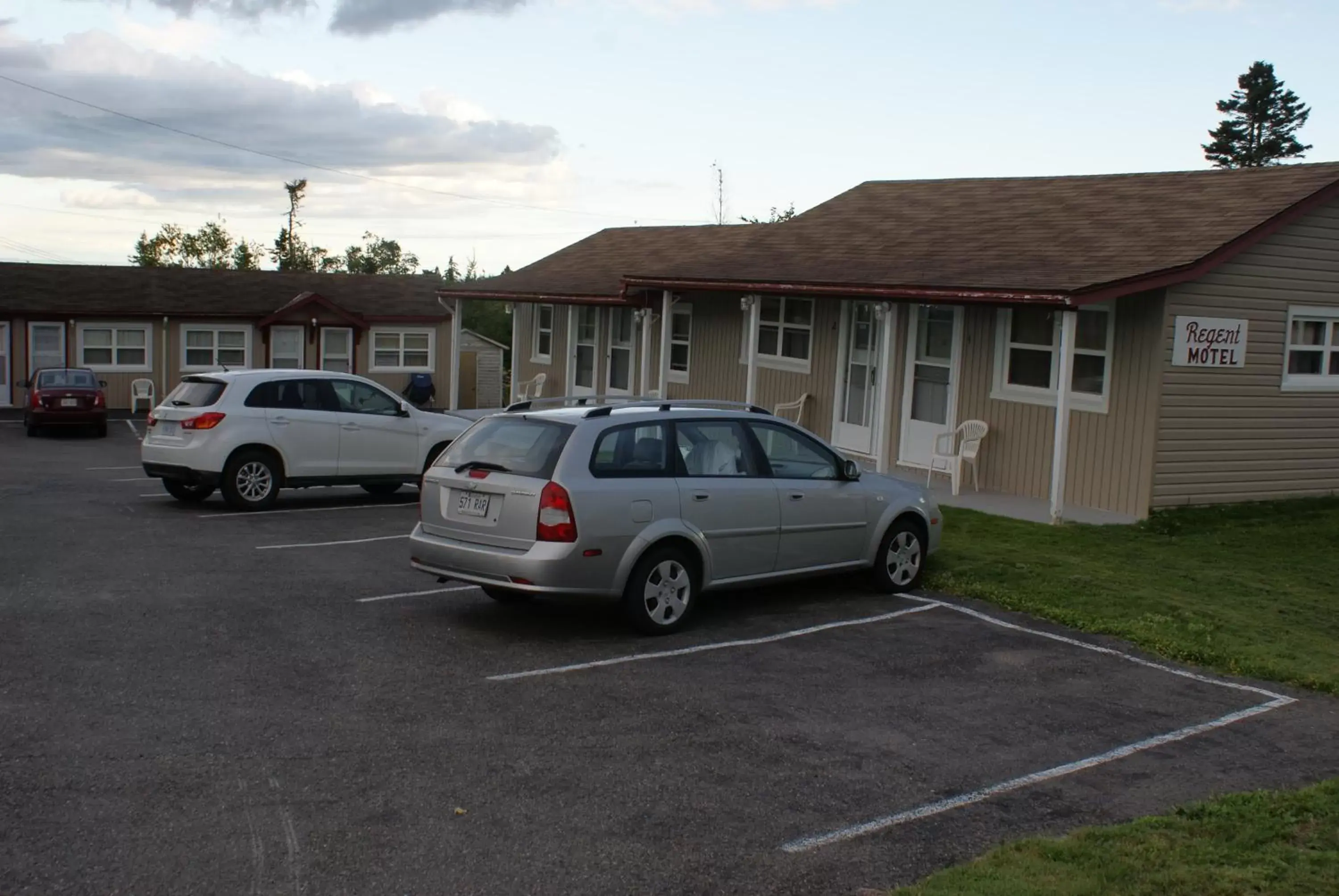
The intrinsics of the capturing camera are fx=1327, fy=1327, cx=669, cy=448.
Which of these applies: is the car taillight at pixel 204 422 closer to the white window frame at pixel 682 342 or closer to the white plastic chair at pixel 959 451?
the white plastic chair at pixel 959 451

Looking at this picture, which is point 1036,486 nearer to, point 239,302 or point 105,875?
point 105,875

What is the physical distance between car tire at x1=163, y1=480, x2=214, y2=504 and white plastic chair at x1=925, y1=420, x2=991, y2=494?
8879mm

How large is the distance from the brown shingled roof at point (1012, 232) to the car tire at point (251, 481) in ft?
23.8

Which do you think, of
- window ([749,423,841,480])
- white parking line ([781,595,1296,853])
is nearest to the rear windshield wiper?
window ([749,423,841,480])

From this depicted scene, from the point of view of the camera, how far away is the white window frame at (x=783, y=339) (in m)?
20.4

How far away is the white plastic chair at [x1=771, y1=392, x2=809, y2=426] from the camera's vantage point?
807 inches

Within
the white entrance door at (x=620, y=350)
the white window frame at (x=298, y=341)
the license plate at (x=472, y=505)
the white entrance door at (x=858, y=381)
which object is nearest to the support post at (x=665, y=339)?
the white entrance door at (x=858, y=381)

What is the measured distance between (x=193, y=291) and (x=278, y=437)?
2227 centimetres

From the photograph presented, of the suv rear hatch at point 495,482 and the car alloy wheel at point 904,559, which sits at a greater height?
the suv rear hatch at point 495,482

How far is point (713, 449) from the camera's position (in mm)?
9758

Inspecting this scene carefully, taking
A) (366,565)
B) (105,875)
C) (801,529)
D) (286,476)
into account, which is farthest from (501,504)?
(286,476)

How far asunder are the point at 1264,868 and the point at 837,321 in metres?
15.1

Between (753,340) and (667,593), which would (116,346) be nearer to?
(753,340)

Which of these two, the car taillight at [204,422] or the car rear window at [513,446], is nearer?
the car rear window at [513,446]
